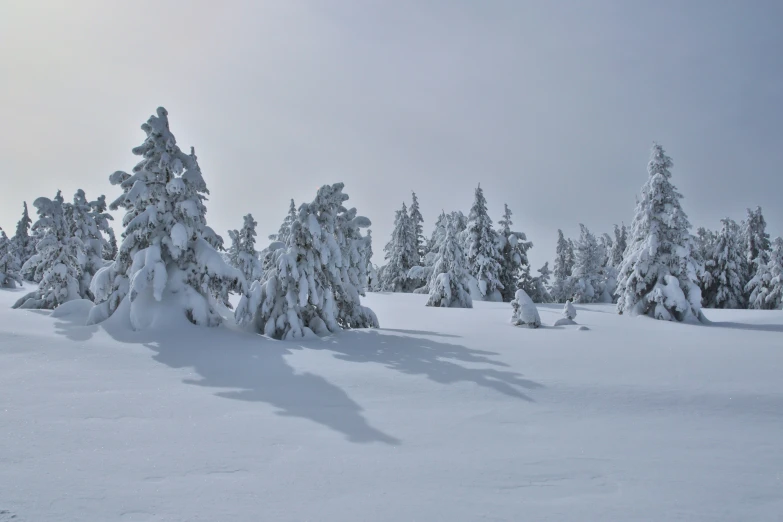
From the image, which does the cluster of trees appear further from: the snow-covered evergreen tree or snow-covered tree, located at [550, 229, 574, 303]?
Result: snow-covered tree, located at [550, 229, 574, 303]

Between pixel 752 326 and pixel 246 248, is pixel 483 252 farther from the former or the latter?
pixel 246 248

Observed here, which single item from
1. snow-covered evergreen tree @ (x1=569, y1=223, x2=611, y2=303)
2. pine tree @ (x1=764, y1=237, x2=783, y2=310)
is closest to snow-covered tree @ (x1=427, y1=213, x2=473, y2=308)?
snow-covered evergreen tree @ (x1=569, y1=223, x2=611, y2=303)

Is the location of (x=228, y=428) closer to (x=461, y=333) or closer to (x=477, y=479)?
(x=477, y=479)

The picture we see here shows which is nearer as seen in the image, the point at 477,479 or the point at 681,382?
the point at 477,479

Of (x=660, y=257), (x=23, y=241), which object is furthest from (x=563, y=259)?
(x=23, y=241)

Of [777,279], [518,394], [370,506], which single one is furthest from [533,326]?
[777,279]

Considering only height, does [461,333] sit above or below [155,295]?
below

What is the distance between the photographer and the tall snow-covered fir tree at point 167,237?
44.1 feet

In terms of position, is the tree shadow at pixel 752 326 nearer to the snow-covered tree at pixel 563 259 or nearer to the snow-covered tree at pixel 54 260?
the snow-covered tree at pixel 54 260

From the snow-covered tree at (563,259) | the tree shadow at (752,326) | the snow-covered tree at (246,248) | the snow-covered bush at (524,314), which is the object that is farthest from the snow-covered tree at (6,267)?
the snow-covered tree at (563,259)

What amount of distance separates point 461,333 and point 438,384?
7.63 metres

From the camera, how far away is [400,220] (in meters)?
51.9

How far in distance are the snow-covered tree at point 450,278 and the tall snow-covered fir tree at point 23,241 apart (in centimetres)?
5343

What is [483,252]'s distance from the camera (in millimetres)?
39594
